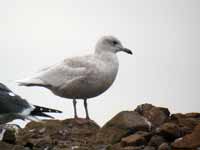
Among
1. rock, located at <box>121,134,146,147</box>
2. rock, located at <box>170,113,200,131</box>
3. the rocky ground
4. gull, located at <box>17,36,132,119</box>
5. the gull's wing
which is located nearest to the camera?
the rocky ground

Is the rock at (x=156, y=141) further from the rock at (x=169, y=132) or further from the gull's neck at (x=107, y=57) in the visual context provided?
the gull's neck at (x=107, y=57)

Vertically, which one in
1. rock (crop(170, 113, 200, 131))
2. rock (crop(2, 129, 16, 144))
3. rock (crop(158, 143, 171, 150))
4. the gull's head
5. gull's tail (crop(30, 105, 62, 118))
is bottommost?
rock (crop(158, 143, 171, 150))

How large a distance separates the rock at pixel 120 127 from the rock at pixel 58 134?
235 millimetres

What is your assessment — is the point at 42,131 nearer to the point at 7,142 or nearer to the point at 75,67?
the point at 7,142

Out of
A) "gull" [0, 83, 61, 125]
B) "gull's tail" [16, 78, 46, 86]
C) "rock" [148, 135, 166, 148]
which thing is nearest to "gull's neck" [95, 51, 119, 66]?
"gull's tail" [16, 78, 46, 86]

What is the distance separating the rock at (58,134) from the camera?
30.8ft

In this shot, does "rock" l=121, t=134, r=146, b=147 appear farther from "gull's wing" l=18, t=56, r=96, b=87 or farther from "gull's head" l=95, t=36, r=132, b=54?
"gull's head" l=95, t=36, r=132, b=54

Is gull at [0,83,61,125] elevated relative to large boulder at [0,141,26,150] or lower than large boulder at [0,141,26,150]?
elevated

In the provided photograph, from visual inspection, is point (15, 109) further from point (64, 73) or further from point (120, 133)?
point (64, 73)

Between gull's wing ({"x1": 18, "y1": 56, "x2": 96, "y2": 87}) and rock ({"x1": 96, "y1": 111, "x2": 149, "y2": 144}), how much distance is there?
2.30m

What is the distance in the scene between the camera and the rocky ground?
28.9 feet

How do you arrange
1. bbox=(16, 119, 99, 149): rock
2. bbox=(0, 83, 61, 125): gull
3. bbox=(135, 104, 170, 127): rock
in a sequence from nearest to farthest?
bbox=(16, 119, 99, 149): rock, bbox=(0, 83, 61, 125): gull, bbox=(135, 104, 170, 127): rock

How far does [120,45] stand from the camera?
13.0 meters

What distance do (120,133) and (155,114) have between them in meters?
1.05
